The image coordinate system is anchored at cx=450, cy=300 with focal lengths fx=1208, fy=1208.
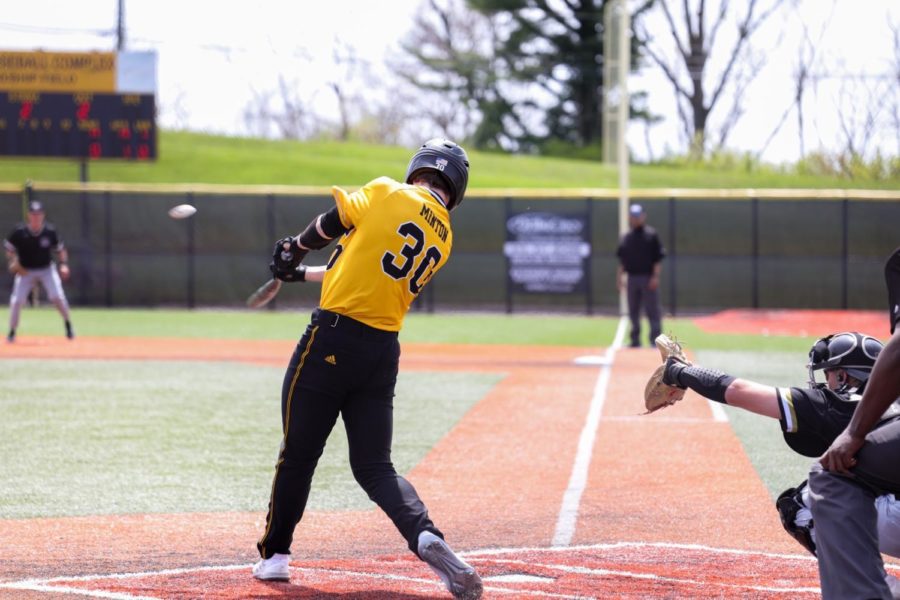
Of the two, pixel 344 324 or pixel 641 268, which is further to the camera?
pixel 641 268

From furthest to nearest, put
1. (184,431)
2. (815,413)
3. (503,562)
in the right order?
(184,431) < (503,562) < (815,413)

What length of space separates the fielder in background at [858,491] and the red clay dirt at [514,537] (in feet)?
3.17

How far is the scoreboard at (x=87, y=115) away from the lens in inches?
1100

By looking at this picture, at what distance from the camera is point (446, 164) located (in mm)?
5594

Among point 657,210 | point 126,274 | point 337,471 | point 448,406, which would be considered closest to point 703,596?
point 337,471

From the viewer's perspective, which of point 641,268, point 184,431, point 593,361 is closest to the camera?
point 184,431

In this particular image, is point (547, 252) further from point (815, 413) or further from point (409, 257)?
point (815, 413)

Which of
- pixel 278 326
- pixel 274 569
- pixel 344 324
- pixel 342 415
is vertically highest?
pixel 344 324

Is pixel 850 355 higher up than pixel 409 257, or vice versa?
pixel 409 257

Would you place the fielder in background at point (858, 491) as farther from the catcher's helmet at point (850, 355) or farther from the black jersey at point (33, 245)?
the black jersey at point (33, 245)

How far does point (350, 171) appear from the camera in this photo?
4409cm

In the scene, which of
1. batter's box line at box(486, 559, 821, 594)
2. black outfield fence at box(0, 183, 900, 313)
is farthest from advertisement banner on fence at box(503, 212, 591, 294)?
batter's box line at box(486, 559, 821, 594)

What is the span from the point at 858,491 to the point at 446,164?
2.32 metres

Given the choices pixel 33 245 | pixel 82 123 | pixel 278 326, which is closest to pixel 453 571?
pixel 33 245
